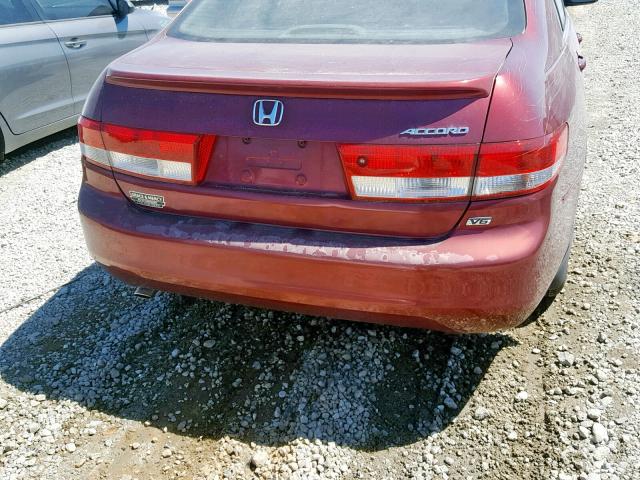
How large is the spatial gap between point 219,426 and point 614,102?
541cm

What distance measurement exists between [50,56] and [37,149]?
86 cm

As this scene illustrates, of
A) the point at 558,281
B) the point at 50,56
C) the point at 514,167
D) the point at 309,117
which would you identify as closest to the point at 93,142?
the point at 309,117

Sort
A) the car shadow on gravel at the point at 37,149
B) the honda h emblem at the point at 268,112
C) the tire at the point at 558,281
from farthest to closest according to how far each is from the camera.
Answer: the car shadow on gravel at the point at 37,149 → the tire at the point at 558,281 → the honda h emblem at the point at 268,112

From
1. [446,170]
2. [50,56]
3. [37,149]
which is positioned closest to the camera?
[446,170]

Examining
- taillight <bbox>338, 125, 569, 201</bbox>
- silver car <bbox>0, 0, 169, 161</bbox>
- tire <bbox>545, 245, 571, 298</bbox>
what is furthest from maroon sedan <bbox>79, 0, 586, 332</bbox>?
silver car <bbox>0, 0, 169, 161</bbox>

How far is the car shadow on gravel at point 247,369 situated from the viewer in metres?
2.36

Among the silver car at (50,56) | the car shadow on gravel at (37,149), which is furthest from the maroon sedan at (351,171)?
the car shadow on gravel at (37,149)

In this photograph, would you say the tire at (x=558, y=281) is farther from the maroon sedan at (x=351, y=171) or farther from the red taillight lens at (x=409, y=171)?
the red taillight lens at (x=409, y=171)

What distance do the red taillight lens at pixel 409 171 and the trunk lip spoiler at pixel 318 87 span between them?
0.17 meters

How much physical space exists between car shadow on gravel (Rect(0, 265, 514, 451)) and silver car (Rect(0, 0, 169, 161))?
2494 millimetres

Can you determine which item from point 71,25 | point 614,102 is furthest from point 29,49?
point 614,102

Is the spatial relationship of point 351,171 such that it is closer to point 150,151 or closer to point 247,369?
point 150,151

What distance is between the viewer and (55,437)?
7.62ft

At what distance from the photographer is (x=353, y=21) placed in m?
2.57
